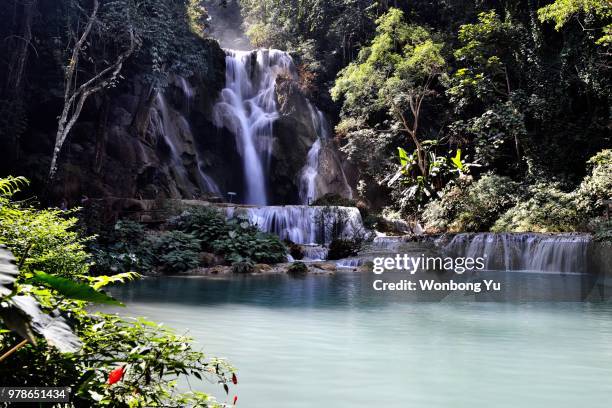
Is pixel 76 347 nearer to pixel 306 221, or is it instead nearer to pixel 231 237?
pixel 231 237

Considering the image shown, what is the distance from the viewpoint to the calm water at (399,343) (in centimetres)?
350

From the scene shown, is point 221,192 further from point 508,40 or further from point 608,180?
point 608,180

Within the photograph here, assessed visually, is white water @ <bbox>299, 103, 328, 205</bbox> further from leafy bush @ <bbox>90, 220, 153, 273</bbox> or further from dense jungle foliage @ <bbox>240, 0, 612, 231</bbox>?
leafy bush @ <bbox>90, 220, 153, 273</bbox>

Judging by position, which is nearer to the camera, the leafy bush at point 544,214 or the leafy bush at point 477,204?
the leafy bush at point 544,214

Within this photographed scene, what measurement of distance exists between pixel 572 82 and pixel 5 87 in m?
19.5

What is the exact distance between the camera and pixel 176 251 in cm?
1375

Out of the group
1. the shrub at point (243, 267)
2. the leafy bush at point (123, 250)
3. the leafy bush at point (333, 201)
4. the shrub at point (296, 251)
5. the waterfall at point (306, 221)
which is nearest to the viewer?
the leafy bush at point (123, 250)

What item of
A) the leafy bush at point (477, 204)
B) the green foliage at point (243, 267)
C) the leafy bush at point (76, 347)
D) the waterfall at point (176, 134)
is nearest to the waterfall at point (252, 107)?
the waterfall at point (176, 134)

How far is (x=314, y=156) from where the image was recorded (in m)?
24.4

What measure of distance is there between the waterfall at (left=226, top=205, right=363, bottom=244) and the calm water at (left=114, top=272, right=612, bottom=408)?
7.93 metres

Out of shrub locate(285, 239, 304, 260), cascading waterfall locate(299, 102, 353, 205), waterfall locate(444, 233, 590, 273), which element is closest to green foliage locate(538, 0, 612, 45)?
waterfall locate(444, 233, 590, 273)

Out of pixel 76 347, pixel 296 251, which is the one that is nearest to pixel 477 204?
pixel 296 251

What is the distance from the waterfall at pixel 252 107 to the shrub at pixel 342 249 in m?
7.77

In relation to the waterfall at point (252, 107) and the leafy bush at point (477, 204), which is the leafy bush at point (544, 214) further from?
the waterfall at point (252, 107)
